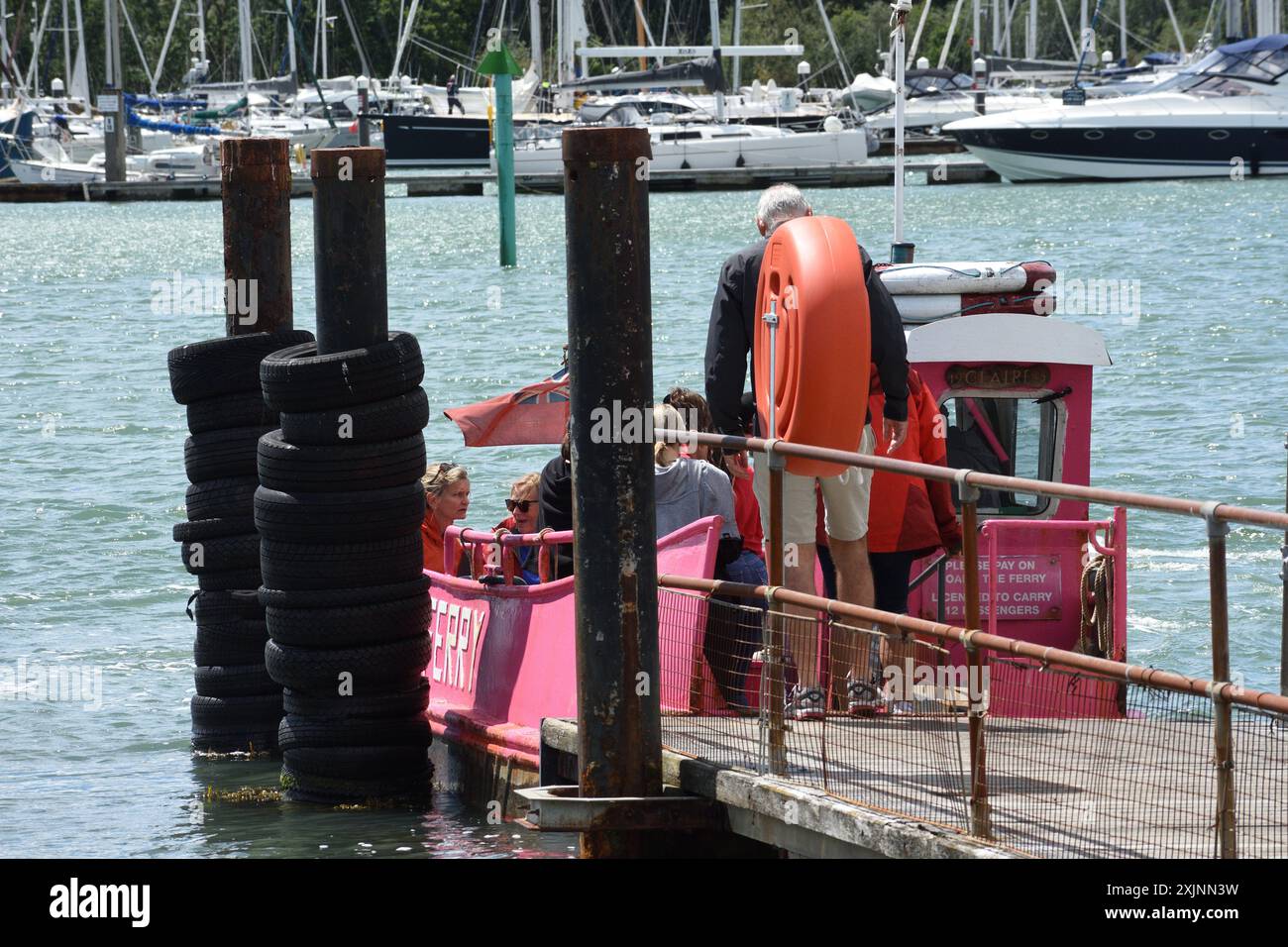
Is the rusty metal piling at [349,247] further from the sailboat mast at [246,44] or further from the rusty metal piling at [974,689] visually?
the sailboat mast at [246,44]

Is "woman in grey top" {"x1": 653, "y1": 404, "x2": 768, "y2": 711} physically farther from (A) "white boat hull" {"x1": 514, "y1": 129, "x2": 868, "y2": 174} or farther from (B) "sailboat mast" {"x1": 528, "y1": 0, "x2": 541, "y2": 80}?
(B) "sailboat mast" {"x1": 528, "y1": 0, "x2": 541, "y2": 80}

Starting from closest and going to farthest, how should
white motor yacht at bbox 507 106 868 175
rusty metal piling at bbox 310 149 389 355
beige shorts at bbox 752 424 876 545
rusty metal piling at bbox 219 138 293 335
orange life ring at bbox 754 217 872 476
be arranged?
orange life ring at bbox 754 217 872 476 → beige shorts at bbox 752 424 876 545 → rusty metal piling at bbox 310 149 389 355 → rusty metal piling at bbox 219 138 293 335 → white motor yacht at bbox 507 106 868 175

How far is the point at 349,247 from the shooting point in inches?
348

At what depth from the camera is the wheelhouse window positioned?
944 centimetres

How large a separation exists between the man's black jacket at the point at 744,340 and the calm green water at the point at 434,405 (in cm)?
214

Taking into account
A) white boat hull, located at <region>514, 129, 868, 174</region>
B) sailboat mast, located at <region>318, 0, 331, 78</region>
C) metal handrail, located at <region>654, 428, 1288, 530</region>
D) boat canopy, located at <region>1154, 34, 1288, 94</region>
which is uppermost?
sailboat mast, located at <region>318, 0, 331, 78</region>

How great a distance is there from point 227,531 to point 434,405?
16093 millimetres

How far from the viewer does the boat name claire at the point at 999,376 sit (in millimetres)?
9242

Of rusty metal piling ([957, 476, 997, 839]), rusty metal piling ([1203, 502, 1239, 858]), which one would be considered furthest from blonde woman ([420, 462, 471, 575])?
rusty metal piling ([1203, 502, 1239, 858])

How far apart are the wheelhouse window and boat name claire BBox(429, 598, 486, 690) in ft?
7.75

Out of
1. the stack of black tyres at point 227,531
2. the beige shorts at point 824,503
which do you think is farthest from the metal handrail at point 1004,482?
the stack of black tyres at point 227,531

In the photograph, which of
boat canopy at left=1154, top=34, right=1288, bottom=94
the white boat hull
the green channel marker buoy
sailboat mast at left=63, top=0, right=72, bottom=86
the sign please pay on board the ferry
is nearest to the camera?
the sign please pay on board the ferry
